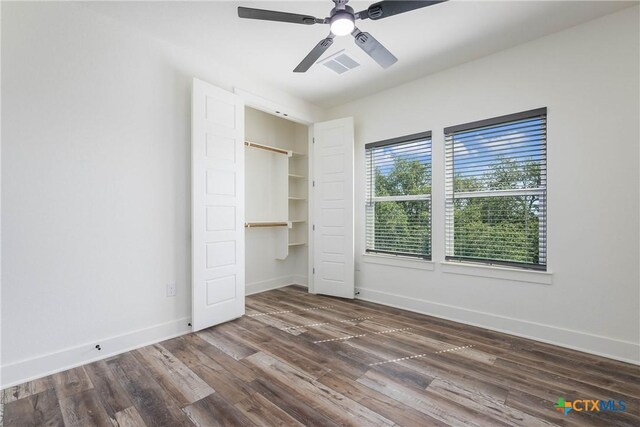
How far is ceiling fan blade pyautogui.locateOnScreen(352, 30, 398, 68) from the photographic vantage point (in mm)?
2084

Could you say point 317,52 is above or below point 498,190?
above

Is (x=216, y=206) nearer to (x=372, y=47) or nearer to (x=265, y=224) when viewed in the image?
(x=265, y=224)

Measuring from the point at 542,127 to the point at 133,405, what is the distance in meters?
3.87

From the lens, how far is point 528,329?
2.79 meters

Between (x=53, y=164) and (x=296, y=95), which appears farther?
(x=296, y=95)

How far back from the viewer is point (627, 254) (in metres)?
2.37

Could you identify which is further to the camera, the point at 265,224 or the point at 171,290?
the point at 265,224

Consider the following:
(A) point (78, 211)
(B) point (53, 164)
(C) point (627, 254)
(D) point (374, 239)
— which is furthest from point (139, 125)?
(C) point (627, 254)

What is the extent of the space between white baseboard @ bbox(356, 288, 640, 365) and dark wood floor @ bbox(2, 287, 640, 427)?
0.09 metres

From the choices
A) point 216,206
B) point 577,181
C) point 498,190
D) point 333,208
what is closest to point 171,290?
point 216,206

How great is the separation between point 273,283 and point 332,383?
9.25 feet

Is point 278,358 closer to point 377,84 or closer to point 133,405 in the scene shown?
point 133,405

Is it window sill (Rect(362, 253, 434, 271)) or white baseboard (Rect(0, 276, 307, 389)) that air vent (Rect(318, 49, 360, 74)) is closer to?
window sill (Rect(362, 253, 434, 271))

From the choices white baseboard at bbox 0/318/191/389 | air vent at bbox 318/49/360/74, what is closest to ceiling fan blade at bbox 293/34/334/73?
air vent at bbox 318/49/360/74
